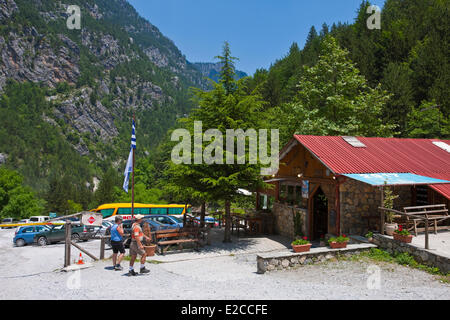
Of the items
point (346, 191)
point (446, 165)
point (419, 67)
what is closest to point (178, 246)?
point (346, 191)

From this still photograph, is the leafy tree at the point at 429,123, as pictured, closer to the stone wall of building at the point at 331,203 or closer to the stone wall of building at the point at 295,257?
the stone wall of building at the point at 331,203

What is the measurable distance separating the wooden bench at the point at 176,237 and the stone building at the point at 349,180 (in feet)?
18.2

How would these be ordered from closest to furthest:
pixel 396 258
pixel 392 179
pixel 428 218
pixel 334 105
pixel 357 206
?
pixel 396 258
pixel 428 218
pixel 392 179
pixel 357 206
pixel 334 105

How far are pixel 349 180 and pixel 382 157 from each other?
3.43 meters

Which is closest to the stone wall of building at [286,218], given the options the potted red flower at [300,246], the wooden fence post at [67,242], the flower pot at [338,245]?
the flower pot at [338,245]

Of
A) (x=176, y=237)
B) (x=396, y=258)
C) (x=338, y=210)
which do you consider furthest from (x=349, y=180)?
(x=176, y=237)

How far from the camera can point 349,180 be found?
14477mm

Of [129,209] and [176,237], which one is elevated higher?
[176,237]

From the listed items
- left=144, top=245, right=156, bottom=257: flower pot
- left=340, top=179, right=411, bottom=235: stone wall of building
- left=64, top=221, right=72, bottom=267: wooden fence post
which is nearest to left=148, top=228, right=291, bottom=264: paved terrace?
left=144, top=245, right=156, bottom=257: flower pot

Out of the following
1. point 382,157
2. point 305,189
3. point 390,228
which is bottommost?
point 390,228

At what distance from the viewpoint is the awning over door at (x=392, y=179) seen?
42.9ft

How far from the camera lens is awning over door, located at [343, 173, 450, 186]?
1309 cm

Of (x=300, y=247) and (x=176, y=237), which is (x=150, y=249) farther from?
(x=300, y=247)
